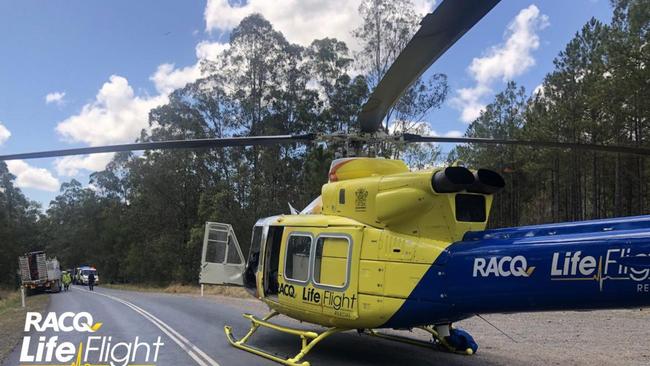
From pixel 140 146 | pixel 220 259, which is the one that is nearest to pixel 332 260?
pixel 140 146

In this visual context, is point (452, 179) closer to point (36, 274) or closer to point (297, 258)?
point (297, 258)

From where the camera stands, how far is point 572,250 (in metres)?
4.95

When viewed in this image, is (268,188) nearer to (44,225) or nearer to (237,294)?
(237,294)

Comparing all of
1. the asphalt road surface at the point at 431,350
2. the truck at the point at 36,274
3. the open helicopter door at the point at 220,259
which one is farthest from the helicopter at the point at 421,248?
the truck at the point at 36,274

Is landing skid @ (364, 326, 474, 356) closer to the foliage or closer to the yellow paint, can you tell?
the yellow paint

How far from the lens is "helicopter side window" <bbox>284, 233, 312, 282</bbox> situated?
760cm

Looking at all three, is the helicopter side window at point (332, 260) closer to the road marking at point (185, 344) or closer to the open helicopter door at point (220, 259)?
the road marking at point (185, 344)

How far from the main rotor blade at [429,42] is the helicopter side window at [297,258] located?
8.58ft

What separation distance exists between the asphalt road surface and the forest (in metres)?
11.2

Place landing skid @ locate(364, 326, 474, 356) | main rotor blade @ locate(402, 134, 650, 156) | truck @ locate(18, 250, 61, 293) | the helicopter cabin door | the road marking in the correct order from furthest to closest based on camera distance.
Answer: truck @ locate(18, 250, 61, 293) → landing skid @ locate(364, 326, 474, 356) → the road marking → the helicopter cabin door → main rotor blade @ locate(402, 134, 650, 156)

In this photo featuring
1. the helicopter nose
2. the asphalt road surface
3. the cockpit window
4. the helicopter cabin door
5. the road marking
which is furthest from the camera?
the road marking

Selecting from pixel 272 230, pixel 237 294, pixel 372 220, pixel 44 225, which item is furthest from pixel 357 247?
pixel 44 225

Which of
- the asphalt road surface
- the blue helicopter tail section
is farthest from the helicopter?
the asphalt road surface

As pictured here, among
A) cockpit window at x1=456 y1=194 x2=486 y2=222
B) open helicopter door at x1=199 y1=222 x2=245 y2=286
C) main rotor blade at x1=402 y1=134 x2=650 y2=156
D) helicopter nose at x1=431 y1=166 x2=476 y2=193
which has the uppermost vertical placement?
main rotor blade at x1=402 y1=134 x2=650 y2=156
